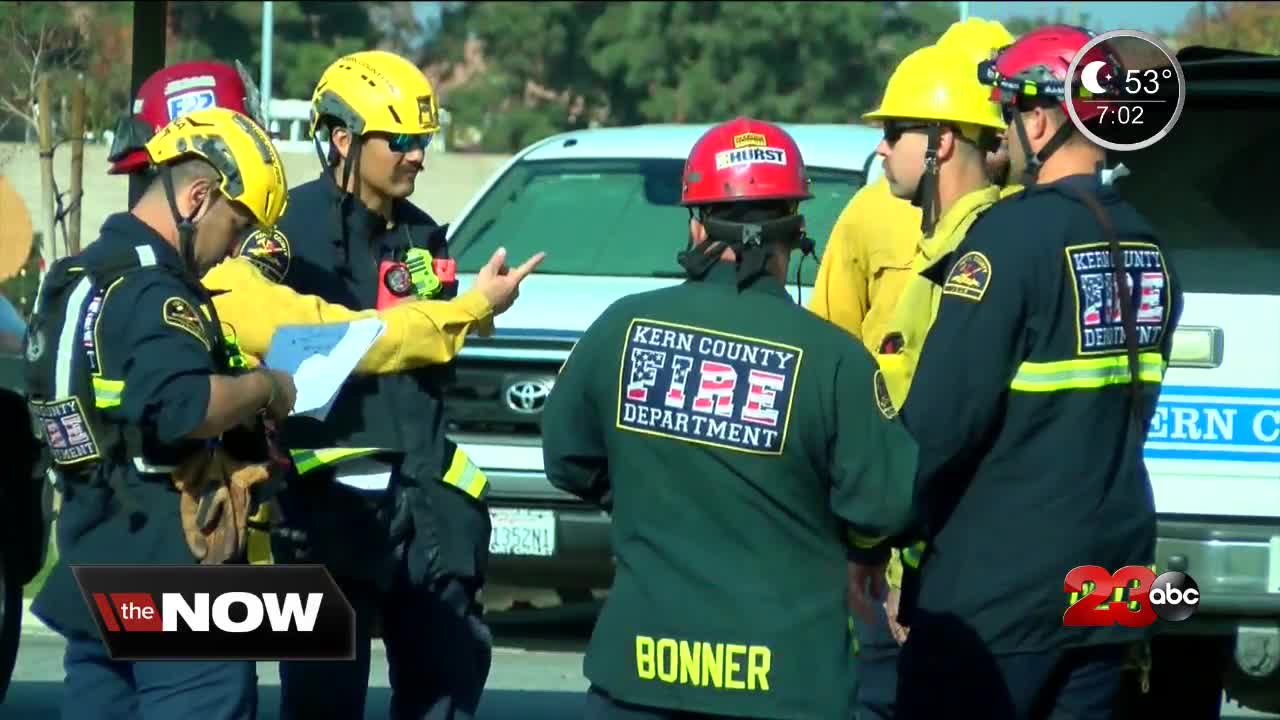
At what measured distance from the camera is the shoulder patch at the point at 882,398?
3912mm

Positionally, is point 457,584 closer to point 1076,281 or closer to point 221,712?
point 221,712

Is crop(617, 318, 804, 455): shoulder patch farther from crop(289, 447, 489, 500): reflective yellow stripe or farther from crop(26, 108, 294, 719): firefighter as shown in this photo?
crop(289, 447, 489, 500): reflective yellow stripe

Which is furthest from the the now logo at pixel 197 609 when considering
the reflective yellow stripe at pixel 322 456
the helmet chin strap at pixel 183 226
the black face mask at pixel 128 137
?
the black face mask at pixel 128 137

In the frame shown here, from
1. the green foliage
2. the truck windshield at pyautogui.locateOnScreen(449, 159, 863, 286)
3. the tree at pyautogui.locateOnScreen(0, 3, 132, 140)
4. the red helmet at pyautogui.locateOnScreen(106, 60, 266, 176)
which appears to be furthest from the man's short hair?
the green foliage

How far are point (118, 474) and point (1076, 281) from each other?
6.40ft

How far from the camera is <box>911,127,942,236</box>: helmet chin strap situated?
494 cm

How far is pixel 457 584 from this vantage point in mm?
5312

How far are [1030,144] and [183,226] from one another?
1.73m

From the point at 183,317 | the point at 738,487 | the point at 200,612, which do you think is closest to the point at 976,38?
the point at 738,487

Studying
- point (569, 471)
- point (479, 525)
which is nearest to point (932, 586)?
point (569, 471)

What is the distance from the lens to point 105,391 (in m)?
4.35

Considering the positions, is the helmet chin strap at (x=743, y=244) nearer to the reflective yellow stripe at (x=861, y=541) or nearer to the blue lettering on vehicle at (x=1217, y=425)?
the reflective yellow stripe at (x=861, y=541)

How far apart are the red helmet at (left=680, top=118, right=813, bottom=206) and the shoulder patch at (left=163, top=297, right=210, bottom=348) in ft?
3.37

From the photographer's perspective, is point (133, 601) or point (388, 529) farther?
point (388, 529)
